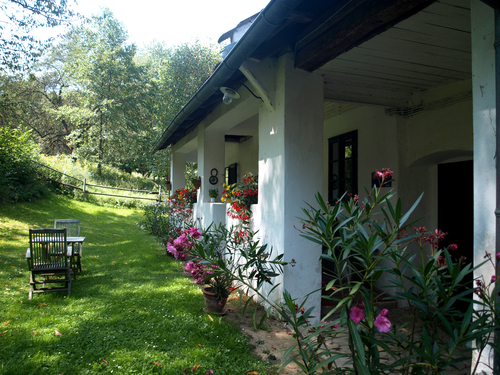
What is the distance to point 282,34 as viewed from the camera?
3.66 metres

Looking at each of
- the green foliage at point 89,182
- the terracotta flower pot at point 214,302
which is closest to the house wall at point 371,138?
the terracotta flower pot at point 214,302

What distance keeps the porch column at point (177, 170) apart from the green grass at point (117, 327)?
448 centimetres

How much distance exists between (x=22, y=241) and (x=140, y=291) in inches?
238

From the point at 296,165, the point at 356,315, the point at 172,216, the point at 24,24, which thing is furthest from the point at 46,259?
the point at 24,24

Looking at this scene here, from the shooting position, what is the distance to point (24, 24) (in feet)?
28.2

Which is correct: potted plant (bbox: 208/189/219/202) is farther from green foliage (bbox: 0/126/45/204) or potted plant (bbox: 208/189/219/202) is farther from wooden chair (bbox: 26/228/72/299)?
green foliage (bbox: 0/126/45/204)

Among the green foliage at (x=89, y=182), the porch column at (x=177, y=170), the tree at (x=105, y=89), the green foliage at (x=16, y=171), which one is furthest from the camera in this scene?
the tree at (x=105, y=89)

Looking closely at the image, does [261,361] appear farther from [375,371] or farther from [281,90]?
[281,90]

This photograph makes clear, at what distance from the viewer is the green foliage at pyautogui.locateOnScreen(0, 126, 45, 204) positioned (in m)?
12.4

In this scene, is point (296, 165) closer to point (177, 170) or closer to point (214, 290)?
point (214, 290)

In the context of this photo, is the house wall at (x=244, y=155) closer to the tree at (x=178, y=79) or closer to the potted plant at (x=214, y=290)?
the potted plant at (x=214, y=290)

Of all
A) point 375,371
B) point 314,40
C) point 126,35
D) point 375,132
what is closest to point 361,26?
point 314,40

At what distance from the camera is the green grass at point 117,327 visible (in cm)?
288

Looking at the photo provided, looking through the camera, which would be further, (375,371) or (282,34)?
(282,34)
